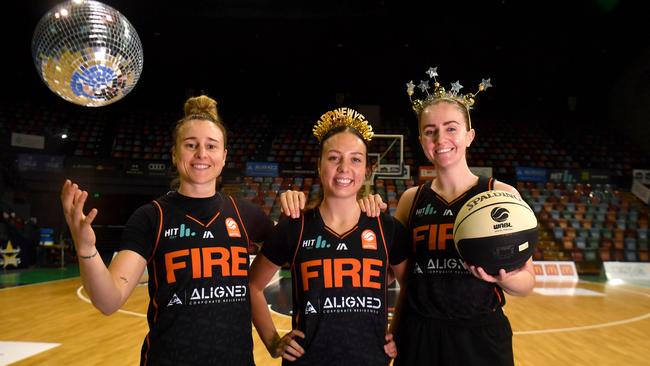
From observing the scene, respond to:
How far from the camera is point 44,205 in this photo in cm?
1303

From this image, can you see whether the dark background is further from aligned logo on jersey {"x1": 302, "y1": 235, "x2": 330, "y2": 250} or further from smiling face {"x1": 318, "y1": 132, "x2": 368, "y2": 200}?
aligned logo on jersey {"x1": 302, "y1": 235, "x2": 330, "y2": 250}

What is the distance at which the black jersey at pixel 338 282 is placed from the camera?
1.65m

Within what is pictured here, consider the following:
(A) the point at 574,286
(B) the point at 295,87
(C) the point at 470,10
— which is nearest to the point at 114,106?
(B) the point at 295,87

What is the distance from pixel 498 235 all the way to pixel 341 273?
574 millimetres

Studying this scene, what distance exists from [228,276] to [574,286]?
26.6 feet

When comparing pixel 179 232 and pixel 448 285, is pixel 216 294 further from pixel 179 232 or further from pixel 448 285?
pixel 448 285

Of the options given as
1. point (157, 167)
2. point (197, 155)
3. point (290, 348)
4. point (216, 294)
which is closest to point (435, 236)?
point (290, 348)

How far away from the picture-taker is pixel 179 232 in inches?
67.7

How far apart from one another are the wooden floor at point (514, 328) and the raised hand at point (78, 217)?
2505mm

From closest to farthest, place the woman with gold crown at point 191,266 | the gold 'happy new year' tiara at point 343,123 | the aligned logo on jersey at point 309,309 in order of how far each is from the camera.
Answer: the woman with gold crown at point 191,266, the aligned logo on jersey at point 309,309, the gold 'happy new year' tiara at point 343,123

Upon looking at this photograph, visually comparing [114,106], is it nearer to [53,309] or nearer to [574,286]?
[53,309]

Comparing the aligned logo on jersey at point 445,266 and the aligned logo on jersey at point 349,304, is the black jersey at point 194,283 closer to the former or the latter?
the aligned logo on jersey at point 349,304

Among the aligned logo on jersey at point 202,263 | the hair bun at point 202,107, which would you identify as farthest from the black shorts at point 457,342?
the hair bun at point 202,107

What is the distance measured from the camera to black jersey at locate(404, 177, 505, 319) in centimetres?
176
